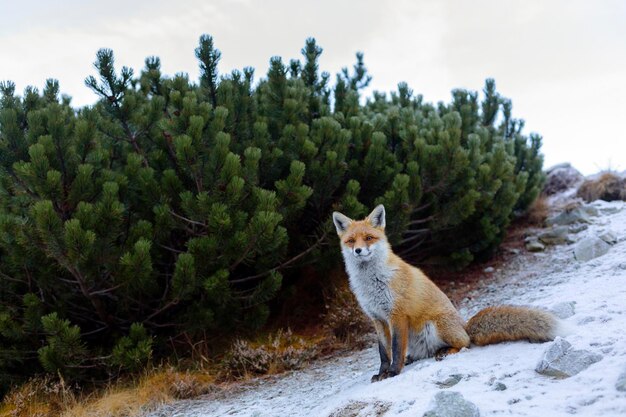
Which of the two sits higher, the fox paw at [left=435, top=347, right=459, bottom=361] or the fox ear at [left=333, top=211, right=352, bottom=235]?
the fox ear at [left=333, top=211, right=352, bottom=235]

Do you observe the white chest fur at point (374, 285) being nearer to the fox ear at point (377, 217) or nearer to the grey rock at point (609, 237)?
the fox ear at point (377, 217)

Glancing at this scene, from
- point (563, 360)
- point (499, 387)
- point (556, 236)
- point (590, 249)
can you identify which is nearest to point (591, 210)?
point (556, 236)

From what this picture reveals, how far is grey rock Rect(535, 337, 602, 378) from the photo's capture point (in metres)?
4.67

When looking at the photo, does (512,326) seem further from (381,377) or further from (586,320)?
(381,377)

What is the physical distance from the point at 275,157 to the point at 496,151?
4773mm

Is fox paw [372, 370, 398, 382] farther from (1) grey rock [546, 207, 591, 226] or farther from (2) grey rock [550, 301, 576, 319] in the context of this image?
(1) grey rock [546, 207, 591, 226]

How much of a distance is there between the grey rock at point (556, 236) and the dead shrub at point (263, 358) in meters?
6.69

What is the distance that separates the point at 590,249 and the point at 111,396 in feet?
28.1

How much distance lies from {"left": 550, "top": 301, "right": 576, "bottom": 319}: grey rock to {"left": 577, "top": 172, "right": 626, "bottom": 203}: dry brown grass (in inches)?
366

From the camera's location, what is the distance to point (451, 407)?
4.39m

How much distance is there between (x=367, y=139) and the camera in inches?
410

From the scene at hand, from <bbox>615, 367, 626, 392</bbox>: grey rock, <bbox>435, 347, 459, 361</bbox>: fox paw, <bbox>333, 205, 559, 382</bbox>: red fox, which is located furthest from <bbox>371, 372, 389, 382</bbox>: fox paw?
<bbox>615, 367, 626, 392</bbox>: grey rock

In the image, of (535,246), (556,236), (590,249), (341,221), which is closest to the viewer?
(341,221)

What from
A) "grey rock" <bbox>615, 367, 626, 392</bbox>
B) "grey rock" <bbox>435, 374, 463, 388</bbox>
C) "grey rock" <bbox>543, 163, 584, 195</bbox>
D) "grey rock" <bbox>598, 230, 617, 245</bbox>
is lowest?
"grey rock" <bbox>435, 374, 463, 388</bbox>
